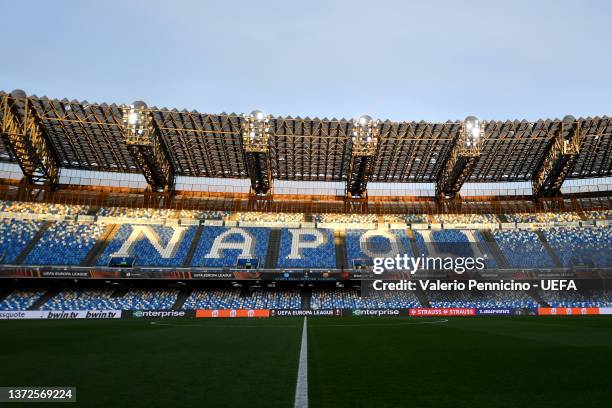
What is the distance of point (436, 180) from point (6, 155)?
50529mm

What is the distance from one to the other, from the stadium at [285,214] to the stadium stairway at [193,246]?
0.67 feet

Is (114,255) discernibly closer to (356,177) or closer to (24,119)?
(24,119)

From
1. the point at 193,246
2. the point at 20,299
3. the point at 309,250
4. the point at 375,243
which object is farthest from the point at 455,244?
the point at 20,299

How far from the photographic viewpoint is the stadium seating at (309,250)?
48.4m

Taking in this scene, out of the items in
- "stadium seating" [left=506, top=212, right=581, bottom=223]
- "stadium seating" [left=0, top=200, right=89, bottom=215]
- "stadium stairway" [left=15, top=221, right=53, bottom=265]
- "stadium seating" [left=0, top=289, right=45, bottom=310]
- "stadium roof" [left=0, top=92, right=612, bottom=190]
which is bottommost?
"stadium seating" [left=0, top=289, right=45, bottom=310]

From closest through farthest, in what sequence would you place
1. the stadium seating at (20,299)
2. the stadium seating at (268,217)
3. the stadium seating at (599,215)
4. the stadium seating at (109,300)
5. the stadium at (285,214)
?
the stadium seating at (20,299), the stadium seating at (109,300), the stadium at (285,214), the stadium seating at (599,215), the stadium seating at (268,217)

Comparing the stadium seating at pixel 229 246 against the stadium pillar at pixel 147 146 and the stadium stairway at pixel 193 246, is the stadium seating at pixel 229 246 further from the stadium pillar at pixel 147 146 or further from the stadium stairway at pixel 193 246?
the stadium pillar at pixel 147 146

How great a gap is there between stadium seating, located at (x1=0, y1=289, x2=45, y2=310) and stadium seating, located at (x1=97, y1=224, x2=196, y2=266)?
6.35 metres

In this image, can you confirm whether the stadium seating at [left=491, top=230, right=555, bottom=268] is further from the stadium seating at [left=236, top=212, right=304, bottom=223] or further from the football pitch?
the football pitch

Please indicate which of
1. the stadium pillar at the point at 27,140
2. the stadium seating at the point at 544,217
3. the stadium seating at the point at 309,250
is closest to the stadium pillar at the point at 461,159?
the stadium seating at the point at 544,217

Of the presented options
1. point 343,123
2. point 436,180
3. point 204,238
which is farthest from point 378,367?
point 436,180

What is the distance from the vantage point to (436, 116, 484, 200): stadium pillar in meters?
45.3

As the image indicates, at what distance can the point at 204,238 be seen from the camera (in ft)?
170

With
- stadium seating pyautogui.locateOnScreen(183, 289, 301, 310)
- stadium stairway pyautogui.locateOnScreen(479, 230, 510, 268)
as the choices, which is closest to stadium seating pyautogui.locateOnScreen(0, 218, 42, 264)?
stadium seating pyautogui.locateOnScreen(183, 289, 301, 310)
